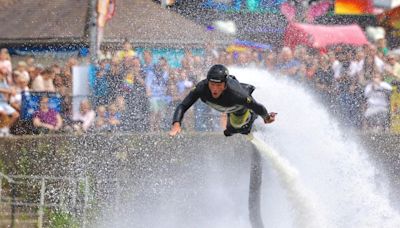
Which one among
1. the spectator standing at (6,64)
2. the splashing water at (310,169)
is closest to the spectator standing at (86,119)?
the spectator standing at (6,64)

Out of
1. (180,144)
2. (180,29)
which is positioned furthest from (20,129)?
(180,29)

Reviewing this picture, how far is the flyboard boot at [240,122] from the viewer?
16328 millimetres

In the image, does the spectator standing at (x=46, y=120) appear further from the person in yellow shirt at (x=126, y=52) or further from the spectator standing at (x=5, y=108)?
the person in yellow shirt at (x=126, y=52)

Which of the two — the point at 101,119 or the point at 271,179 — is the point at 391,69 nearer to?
the point at 271,179

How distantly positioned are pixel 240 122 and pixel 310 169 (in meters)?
4.37

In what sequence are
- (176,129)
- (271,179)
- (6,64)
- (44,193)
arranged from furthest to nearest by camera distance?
1. (6,64)
2. (44,193)
3. (271,179)
4. (176,129)

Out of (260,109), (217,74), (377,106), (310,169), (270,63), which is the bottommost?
(310,169)

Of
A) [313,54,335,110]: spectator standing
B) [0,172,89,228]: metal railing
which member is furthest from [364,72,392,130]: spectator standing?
[0,172,89,228]: metal railing

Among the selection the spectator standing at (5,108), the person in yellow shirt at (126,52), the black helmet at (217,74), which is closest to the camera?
the black helmet at (217,74)

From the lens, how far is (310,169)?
20391 millimetres

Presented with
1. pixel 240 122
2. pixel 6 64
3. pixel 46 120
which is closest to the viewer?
pixel 240 122

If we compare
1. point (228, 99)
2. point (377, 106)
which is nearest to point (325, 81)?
point (377, 106)

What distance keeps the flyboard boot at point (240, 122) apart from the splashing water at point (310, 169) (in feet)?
4.22

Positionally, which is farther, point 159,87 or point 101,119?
point 159,87
